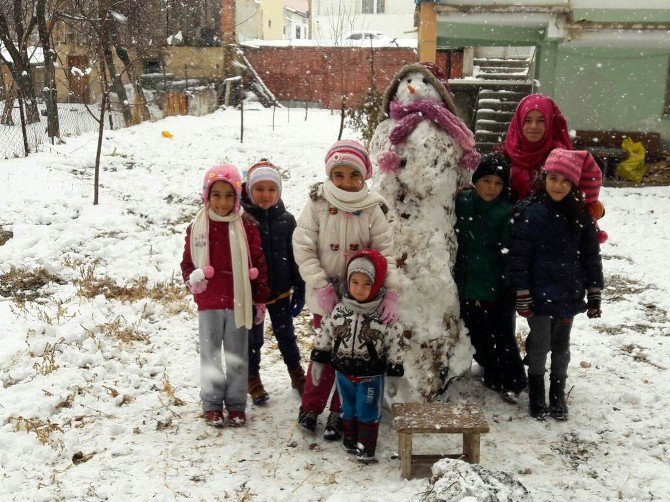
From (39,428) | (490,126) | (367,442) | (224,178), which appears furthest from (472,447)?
(490,126)

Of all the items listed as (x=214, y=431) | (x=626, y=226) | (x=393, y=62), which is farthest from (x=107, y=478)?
(x=393, y=62)

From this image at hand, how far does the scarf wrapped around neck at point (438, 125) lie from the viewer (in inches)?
161

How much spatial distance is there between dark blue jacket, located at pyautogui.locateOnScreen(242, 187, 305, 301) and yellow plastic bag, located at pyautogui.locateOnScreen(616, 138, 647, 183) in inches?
387

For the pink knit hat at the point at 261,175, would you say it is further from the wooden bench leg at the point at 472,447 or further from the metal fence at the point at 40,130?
the metal fence at the point at 40,130

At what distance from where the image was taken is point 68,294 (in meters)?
6.14

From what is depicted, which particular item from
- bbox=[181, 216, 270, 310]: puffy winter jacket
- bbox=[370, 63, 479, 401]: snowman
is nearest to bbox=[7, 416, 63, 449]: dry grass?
bbox=[181, 216, 270, 310]: puffy winter jacket

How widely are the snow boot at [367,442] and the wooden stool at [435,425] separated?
157mm

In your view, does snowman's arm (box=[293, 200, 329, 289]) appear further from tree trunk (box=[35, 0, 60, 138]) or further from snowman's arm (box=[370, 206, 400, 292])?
tree trunk (box=[35, 0, 60, 138])

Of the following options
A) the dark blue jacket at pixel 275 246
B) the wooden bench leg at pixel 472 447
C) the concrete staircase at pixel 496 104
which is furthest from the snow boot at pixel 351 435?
the concrete staircase at pixel 496 104

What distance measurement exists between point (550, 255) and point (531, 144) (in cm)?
86

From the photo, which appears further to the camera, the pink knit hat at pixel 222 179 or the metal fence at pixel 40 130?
the metal fence at pixel 40 130

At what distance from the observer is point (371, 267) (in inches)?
136

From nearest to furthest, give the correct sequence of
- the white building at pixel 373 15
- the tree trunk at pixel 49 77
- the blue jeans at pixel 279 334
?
the blue jeans at pixel 279 334, the tree trunk at pixel 49 77, the white building at pixel 373 15

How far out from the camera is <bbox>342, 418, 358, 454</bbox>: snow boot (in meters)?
3.68
